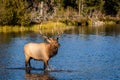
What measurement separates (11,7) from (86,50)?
1336 inches

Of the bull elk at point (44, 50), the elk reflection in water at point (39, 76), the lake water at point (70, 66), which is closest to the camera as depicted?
the elk reflection in water at point (39, 76)

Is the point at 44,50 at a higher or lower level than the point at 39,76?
higher

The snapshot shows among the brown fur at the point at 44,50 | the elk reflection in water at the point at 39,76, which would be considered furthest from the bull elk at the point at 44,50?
the elk reflection in water at the point at 39,76

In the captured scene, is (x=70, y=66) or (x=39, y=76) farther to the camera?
(x=70, y=66)

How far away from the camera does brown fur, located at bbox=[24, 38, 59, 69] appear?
1000 inches

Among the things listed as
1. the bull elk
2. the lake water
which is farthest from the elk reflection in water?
the bull elk

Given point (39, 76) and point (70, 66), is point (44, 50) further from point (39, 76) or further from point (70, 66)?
point (70, 66)

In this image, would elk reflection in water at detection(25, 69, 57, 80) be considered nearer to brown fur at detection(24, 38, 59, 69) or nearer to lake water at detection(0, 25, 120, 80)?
lake water at detection(0, 25, 120, 80)

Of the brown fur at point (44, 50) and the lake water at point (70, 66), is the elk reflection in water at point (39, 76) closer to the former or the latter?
the lake water at point (70, 66)

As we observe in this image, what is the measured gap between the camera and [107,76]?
2391 centimetres

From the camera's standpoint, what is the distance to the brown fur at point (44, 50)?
25406 millimetres

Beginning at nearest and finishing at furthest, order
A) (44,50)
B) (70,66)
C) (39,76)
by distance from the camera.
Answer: (39,76)
(44,50)
(70,66)

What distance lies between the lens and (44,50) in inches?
1016

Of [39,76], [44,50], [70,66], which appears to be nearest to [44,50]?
[44,50]
